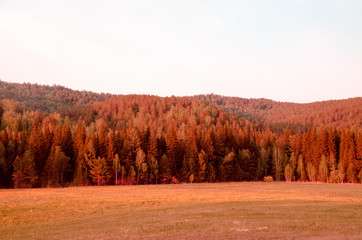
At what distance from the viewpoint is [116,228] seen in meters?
22.3

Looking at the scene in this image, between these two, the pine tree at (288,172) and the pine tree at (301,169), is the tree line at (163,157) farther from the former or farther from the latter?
the pine tree at (301,169)

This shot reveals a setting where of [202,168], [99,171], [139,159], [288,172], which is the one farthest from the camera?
[288,172]

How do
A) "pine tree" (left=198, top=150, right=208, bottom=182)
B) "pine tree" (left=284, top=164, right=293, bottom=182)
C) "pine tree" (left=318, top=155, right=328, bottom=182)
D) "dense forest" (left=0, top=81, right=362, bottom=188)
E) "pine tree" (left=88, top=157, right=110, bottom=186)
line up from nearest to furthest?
"dense forest" (left=0, top=81, right=362, bottom=188) → "pine tree" (left=88, top=157, right=110, bottom=186) → "pine tree" (left=198, top=150, right=208, bottom=182) → "pine tree" (left=318, top=155, right=328, bottom=182) → "pine tree" (left=284, top=164, right=293, bottom=182)

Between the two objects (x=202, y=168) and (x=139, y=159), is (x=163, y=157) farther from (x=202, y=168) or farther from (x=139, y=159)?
(x=202, y=168)

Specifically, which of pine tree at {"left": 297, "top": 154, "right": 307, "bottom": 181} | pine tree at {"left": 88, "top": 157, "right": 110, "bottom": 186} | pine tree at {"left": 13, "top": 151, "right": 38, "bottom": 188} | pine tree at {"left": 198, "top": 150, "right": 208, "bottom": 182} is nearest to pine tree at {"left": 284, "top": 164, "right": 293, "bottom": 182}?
pine tree at {"left": 297, "top": 154, "right": 307, "bottom": 181}

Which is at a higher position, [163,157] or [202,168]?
[163,157]

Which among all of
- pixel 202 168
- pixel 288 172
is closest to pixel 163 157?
pixel 202 168

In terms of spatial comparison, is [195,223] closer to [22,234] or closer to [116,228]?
[116,228]

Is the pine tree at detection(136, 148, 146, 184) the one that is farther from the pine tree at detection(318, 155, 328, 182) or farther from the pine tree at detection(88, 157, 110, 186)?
the pine tree at detection(318, 155, 328, 182)

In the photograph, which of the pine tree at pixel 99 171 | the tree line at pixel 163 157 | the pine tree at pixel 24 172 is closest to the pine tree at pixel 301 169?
the tree line at pixel 163 157

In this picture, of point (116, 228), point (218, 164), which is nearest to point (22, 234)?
point (116, 228)

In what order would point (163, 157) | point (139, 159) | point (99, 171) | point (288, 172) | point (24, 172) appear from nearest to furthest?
point (24, 172), point (99, 171), point (139, 159), point (163, 157), point (288, 172)

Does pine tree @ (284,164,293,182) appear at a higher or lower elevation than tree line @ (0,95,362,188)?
Answer: lower

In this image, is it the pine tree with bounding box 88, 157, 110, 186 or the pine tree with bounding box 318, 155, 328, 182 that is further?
the pine tree with bounding box 318, 155, 328, 182
